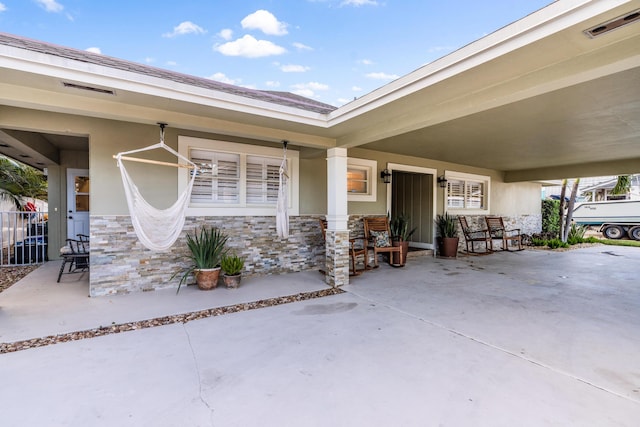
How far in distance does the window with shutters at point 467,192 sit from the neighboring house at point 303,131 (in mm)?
605

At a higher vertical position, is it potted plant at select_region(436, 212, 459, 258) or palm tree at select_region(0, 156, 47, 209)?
palm tree at select_region(0, 156, 47, 209)

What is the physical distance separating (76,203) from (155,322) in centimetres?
537

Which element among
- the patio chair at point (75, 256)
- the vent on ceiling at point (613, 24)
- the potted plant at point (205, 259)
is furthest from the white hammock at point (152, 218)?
the vent on ceiling at point (613, 24)

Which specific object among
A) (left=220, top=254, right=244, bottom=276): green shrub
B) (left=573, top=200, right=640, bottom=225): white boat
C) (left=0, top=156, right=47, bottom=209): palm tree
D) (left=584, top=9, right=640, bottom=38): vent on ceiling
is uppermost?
(left=584, top=9, right=640, bottom=38): vent on ceiling

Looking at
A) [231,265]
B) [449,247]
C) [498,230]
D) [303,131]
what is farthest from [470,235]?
[231,265]

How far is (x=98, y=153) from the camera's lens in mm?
4172

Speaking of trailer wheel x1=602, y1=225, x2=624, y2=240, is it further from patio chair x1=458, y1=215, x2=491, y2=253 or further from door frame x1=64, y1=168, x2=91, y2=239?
door frame x1=64, y1=168, x2=91, y2=239

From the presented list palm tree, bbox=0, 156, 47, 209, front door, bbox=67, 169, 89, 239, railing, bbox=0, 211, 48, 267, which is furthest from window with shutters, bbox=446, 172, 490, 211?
palm tree, bbox=0, 156, 47, 209

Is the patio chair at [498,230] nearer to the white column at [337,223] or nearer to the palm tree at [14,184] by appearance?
the white column at [337,223]

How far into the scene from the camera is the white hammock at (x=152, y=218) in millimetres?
3590

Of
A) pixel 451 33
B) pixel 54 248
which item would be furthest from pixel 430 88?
pixel 54 248

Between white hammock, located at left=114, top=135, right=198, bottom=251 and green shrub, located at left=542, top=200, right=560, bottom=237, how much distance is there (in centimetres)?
1355

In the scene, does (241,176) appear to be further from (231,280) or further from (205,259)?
(231,280)

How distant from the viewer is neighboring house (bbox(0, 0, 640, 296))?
7.91ft
